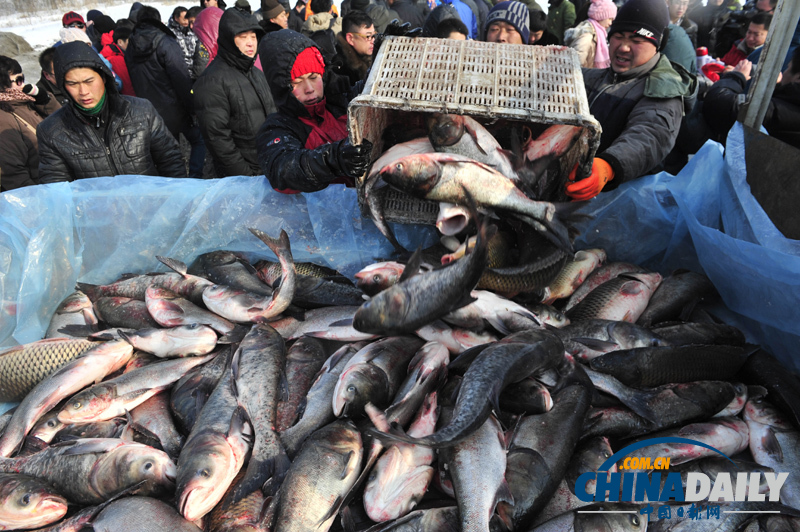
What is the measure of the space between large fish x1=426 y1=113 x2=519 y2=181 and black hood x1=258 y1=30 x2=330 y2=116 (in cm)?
117

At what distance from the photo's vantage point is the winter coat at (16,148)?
461 cm

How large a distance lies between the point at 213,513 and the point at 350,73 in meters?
3.49

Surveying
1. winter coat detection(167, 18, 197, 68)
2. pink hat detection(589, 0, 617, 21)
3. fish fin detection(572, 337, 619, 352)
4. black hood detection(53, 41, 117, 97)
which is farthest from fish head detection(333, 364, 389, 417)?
winter coat detection(167, 18, 197, 68)

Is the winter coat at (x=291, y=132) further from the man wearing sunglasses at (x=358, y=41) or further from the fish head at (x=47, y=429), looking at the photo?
the fish head at (x=47, y=429)

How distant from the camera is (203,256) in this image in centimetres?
342

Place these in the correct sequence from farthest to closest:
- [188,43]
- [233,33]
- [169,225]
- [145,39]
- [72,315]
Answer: [188,43], [145,39], [233,33], [169,225], [72,315]

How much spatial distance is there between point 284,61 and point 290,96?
226 millimetres

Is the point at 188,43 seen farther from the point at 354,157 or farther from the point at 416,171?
the point at 416,171

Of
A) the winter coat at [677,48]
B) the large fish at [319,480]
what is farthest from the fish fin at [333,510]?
the winter coat at [677,48]

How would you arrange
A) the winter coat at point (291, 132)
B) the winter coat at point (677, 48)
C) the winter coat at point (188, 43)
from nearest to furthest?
1. the winter coat at point (291, 132)
2. the winter coat at point (677, 48)
3. the winter coat at point (188, 43)

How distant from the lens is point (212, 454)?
2.08 metres

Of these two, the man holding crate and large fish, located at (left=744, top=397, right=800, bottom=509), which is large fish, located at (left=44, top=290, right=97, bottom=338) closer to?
the man holding crate

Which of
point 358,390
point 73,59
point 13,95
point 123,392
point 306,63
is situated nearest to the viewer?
point 358,390

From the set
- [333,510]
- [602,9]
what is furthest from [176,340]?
[602,9]
